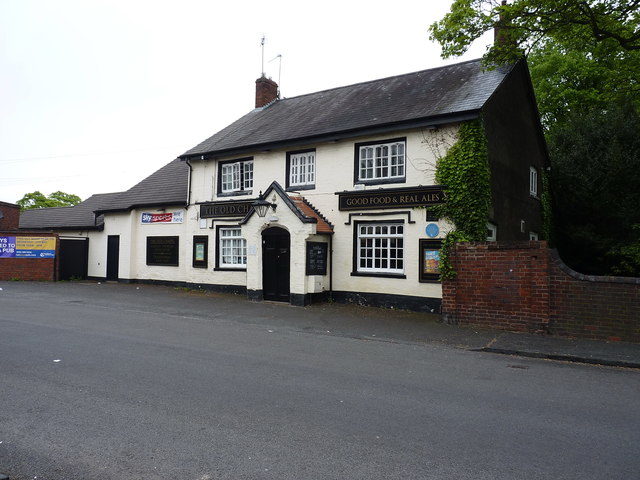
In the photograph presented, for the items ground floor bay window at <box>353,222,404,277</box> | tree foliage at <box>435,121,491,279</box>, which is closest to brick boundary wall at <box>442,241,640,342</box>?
tree foliage at <box>435,121,491,279</box>

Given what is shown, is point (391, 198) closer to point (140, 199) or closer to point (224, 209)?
point (224, 209)

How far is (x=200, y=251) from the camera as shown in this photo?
19719mm

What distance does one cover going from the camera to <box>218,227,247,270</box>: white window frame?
61.5 feet

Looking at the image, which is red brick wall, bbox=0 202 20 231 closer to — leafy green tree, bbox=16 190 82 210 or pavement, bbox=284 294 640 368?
pavement, bbox=284 294 640 368

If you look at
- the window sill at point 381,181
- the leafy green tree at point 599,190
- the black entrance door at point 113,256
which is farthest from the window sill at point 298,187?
the leafy green tree at point 599,190

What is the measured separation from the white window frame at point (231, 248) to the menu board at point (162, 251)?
2.89m

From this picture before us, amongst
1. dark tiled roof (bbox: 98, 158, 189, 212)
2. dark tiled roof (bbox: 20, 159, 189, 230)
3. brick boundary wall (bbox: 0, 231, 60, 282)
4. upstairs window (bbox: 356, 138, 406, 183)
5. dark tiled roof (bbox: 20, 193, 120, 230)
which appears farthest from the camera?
dark tiled roof (bbox: 20, 193, 120, 230)

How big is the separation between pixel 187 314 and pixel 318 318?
3.65 m

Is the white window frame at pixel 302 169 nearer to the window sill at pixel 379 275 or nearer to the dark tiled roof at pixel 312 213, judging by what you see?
the dark tiled roof at pixel 312 213

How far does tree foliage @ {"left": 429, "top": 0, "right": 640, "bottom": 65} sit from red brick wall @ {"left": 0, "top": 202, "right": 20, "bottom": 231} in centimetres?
2649

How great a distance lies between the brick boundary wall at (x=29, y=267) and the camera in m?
22.1

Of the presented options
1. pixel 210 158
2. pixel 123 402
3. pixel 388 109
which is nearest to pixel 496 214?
pixel 388 109

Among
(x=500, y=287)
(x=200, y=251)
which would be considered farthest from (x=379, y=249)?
(x=200, y=251)

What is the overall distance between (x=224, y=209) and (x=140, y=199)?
592 cm
